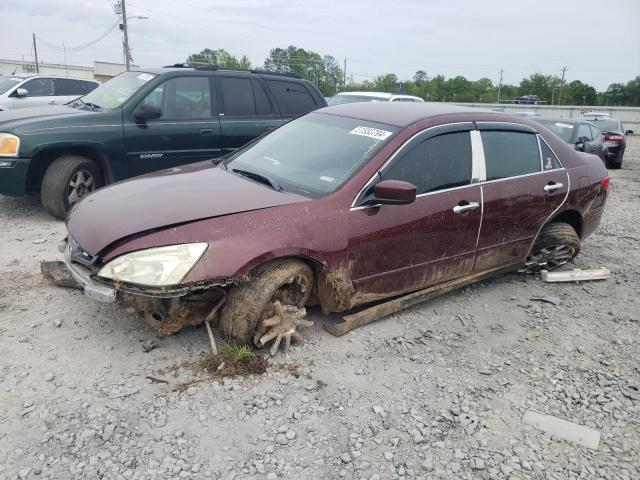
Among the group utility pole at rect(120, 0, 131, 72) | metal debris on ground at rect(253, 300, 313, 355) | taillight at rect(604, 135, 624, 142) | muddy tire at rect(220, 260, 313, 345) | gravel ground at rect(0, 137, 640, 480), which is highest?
utility pole at rect(120, 0, 131, 72)

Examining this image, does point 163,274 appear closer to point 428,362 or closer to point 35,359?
point 35,359

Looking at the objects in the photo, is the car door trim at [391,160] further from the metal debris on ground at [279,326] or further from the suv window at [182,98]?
the suv window at [182,98]

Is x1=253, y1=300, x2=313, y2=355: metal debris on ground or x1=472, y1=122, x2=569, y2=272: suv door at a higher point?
x1=472, y1=122, x2=569, y2=272: suv door

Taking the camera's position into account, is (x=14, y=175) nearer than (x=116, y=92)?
Yes

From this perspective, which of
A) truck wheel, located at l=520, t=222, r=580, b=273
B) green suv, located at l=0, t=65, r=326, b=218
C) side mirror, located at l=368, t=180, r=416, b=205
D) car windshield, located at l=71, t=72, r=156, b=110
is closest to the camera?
side mirror, located at l=368, t=180, r=416, b=205

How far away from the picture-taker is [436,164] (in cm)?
410

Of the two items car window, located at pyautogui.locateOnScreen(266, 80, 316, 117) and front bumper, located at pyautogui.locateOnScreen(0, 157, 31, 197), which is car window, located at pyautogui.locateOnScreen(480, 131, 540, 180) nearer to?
car window, located at pyautogui.locateOnScreen(266, 80, 316, 117)

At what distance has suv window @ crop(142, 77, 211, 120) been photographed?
659 cm

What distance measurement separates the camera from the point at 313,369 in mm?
3393

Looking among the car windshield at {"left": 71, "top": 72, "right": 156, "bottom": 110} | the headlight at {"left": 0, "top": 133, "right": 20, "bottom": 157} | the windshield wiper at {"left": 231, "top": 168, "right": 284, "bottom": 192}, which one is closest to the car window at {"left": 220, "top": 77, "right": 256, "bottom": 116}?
the car windshield at {"left": 71, "top": 72, "right": 156, "bottom": 110}

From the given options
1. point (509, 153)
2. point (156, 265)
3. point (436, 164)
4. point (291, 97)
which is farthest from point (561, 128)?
point (156, 265)

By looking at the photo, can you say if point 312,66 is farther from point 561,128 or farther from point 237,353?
point 237,353

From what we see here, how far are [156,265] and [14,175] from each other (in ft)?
12.1

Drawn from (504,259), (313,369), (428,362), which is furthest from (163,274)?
(504,259)
